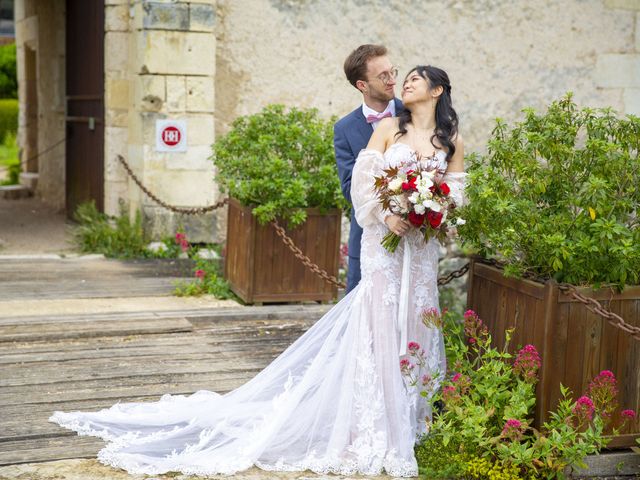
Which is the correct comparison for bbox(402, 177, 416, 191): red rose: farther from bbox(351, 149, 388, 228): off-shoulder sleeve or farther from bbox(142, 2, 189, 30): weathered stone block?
bbox(142, 2, 189, 30): weathered stone block

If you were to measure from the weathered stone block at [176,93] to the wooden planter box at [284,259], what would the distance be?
184 centimetres

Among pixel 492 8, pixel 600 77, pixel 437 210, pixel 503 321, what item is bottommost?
pixel 503 321

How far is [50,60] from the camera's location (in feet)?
36.7

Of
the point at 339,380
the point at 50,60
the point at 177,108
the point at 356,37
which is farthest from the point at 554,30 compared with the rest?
the point at 339,380

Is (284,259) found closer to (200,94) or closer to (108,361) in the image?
(108,361)

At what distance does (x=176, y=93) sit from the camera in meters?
7.98

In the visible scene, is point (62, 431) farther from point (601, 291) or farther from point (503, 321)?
point (601, 291)

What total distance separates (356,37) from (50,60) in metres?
4.37

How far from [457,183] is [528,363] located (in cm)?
82

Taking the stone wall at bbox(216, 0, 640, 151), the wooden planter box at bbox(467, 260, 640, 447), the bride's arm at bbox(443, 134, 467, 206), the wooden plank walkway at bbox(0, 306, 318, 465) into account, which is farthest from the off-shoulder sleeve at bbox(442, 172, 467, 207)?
the stone wall at bbox(216, 0, 640, 151)

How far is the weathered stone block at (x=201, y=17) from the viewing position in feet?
25.9

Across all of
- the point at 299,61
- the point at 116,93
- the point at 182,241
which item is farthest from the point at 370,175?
the point at 116,93

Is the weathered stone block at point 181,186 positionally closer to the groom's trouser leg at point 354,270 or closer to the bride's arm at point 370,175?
the groom's trouser leg at point 354,270

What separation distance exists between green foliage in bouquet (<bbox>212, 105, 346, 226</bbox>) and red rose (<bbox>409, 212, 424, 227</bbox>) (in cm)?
249
